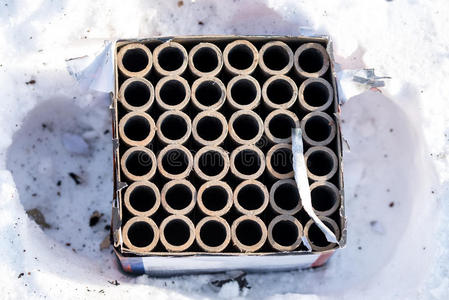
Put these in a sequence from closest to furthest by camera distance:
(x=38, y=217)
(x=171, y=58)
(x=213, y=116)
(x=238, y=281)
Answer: (x=213, y=116)
(x=171, y=58)
(x=238, y=281)
(x=38, y=217)

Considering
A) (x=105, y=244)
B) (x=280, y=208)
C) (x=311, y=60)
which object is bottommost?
(x=105, y=244)

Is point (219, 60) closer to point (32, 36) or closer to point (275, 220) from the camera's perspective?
point (275, 220)

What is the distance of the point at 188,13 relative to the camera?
2.48m

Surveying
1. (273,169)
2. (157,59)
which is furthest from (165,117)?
(273,169)

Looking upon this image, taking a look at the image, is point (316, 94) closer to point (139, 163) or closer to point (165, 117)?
point (165, 117)

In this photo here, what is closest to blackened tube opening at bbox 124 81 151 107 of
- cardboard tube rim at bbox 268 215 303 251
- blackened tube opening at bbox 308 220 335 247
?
cardboard tube rim at bbox 268 215 303 251

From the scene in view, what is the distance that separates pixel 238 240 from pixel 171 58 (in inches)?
29.4

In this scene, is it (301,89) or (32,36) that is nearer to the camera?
(301,89)

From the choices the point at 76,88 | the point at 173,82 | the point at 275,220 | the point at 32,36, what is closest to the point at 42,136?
the point at 76,88

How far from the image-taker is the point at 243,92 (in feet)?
7.00

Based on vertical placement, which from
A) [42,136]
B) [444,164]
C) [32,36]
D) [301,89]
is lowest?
[444,164]

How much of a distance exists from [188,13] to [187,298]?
1258 millimetres

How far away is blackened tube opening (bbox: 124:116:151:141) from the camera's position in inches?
79.0

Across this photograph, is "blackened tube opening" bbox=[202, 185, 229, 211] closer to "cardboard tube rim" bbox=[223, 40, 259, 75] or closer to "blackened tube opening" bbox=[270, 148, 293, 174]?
"blackened tube opening" bbox=[270, 148, 293, 174]
